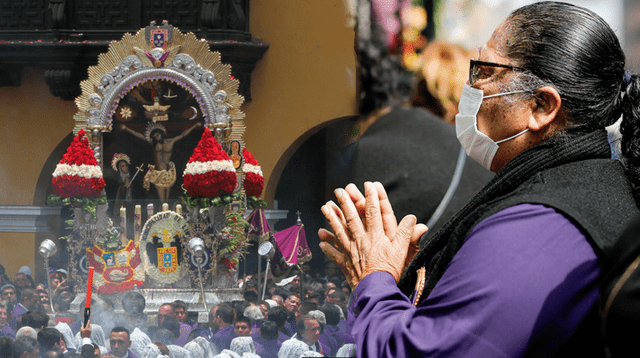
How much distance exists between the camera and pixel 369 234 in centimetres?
82

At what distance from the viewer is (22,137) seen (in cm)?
558

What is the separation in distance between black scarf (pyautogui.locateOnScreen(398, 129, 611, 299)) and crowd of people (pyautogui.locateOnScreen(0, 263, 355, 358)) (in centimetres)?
163

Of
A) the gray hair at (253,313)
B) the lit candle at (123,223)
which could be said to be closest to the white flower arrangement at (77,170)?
the lit candle at (123,223)

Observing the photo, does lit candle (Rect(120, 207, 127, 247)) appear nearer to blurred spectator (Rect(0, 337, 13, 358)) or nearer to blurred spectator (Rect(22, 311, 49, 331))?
blurred spectator (Rect(22, 311, 49, 331))

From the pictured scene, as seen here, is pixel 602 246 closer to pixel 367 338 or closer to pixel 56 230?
pixel 367 338

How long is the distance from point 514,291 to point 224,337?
2792mm

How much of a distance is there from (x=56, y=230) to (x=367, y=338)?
5573mm

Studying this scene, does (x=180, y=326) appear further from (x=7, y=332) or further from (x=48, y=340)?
(x=7, y=332)

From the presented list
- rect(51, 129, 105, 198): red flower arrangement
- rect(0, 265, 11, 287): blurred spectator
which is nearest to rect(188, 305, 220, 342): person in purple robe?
rect(51, 129, 105, 198): red flower arrangement

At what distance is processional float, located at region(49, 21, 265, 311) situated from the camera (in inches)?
164

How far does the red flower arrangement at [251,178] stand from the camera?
454 cm

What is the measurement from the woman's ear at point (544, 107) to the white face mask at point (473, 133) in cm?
6

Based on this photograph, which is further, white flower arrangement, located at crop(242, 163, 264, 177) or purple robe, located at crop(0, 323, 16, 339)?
white flower arrangement, located at crop(242, 163, 264, 177)

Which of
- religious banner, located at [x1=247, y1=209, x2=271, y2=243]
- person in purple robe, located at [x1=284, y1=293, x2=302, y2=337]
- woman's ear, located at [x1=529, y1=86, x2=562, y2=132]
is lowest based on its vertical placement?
person in purple robe, located at [x1=284, y1=293, x2=302, y2=337]
